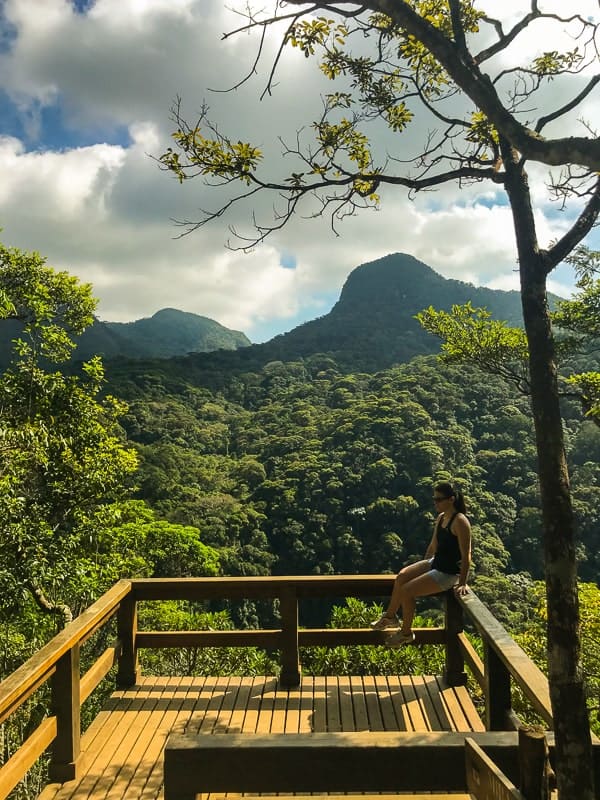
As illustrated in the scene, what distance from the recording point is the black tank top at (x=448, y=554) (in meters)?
3.52

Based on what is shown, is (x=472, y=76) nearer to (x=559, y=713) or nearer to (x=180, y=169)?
(x=180, y=169)

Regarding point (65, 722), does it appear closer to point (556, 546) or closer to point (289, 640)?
point (289, 640)

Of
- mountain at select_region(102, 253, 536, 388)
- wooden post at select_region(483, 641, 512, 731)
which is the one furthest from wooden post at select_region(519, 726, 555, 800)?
mountain at select_region(102, 253, 536, 388)

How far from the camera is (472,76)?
73.9 inches

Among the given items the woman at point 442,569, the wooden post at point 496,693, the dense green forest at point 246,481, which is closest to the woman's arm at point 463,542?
the woman at point 442,569

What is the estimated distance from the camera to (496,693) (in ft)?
9.40

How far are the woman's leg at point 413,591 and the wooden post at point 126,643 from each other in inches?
69.3

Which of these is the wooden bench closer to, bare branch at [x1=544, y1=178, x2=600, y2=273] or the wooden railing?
the wooden railing

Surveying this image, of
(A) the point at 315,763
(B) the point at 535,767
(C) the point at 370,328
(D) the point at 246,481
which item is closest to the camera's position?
(B) the point at 535,767

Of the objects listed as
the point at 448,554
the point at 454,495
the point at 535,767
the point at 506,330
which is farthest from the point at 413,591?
the point at 506,330

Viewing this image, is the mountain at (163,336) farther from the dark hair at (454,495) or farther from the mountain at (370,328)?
the dark hair at (454,495)

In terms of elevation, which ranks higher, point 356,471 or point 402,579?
point 402,579

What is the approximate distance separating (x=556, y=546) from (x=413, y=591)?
1889 millimetres

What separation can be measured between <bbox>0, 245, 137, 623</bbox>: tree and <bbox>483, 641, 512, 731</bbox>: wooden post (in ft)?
17.1
